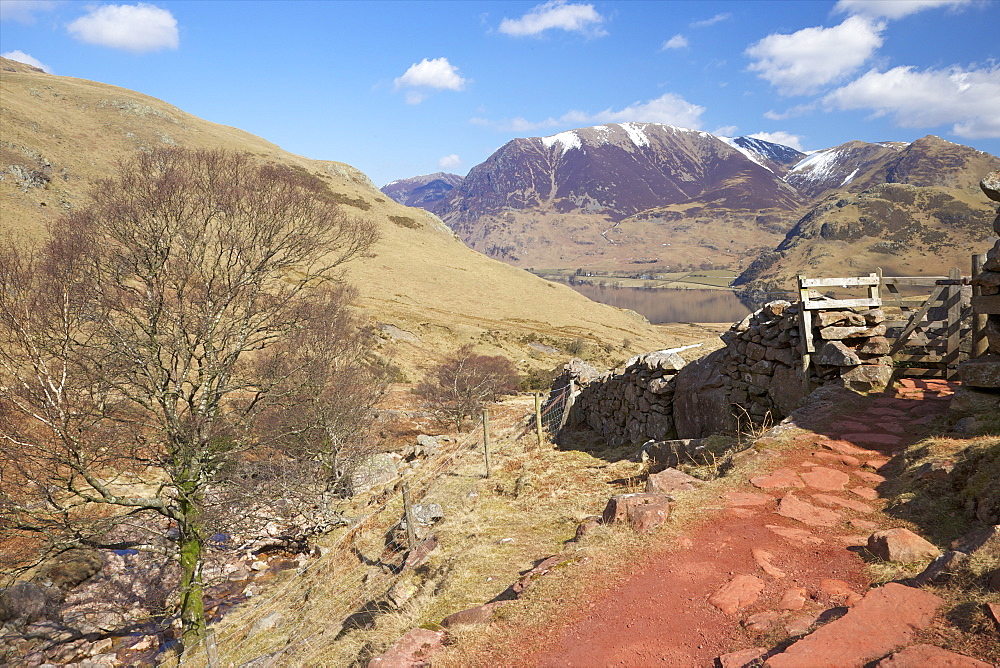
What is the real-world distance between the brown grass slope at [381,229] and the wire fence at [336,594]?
28.6 metres

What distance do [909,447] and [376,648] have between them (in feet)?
23.7

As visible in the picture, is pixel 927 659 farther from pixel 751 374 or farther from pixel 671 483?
pixel 751 374

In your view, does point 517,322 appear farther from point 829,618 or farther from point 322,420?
point 829,618

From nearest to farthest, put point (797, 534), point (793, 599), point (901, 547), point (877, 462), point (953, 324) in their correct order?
point (793, 599)
point (901, 547)
point (797, 534)
point (877, 462)
point (953, 324)

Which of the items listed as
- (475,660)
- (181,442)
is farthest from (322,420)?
(475,660)

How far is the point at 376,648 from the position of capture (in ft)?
17.7

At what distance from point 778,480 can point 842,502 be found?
2.71ft

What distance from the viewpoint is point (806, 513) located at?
624cm

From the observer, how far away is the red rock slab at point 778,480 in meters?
7.02

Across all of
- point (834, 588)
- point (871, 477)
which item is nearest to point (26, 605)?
point (834, 588)

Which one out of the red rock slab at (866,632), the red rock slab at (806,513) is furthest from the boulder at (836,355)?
the red rock slab at (866,632)

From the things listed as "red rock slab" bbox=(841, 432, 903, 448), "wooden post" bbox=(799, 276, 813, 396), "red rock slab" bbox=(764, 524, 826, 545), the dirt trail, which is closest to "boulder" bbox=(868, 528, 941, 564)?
the dirt trail

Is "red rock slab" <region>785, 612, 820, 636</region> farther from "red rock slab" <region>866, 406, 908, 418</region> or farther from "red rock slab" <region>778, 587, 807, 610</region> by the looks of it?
"red rock slab" <region>866, 406, 908, 418</region>

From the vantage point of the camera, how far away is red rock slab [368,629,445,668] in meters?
4.61
